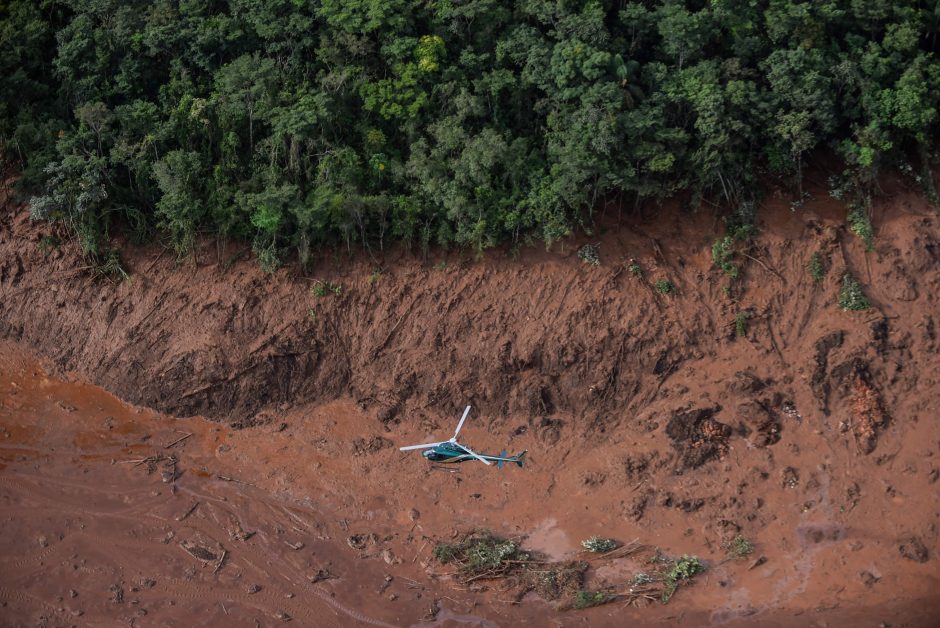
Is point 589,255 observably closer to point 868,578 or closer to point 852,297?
point 852,297

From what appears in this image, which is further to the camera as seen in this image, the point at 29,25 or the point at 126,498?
the point at 29,25

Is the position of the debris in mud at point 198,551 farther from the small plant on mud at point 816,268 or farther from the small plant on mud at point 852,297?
the small plant on mud at point 852,297

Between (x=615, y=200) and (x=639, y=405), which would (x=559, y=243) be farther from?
(x=639, y=405)

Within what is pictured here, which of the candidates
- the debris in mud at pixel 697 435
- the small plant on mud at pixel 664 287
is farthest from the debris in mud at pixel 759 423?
the small plant on mud at pixel 664 287

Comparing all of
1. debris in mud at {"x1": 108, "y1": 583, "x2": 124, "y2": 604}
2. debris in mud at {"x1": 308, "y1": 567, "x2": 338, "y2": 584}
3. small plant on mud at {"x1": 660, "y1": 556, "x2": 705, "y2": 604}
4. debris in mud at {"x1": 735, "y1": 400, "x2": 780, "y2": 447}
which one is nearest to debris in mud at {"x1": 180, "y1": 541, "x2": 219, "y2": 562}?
debris in mud at {"x1": 108, "y1": 583, "x2": 124, "y2": 604}

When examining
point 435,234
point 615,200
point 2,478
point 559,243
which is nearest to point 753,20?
point 615,200

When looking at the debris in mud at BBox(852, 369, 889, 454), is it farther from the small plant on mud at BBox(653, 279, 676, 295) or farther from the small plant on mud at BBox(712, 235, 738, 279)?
the small plant on mud at BBox(653, 279, 676, 295)
